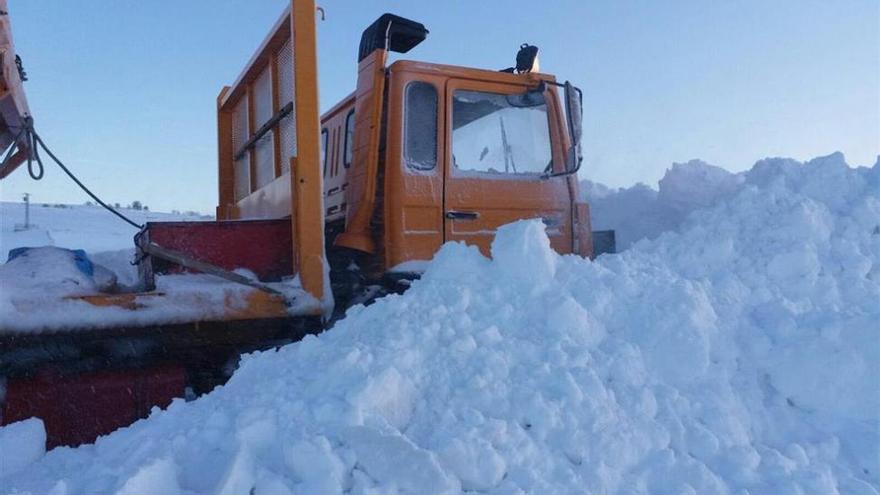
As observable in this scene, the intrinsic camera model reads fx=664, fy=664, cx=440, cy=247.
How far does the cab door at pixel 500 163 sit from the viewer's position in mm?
4492

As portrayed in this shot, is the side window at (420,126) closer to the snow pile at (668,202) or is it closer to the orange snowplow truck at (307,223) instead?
the orange snowplow truck at (307,223)

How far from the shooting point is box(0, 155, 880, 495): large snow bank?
230 centimetres

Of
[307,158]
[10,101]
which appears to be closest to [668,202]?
[307,158]

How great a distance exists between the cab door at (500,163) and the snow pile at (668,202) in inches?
122

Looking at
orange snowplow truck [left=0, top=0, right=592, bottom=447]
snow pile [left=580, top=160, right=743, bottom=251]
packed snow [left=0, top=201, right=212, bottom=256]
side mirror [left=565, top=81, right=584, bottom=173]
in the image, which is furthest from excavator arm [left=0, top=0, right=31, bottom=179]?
packed snow [left=0, top=201, right=212, bottom=256]

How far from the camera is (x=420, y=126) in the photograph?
4.46 meters

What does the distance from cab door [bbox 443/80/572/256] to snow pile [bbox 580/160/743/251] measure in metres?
3.11

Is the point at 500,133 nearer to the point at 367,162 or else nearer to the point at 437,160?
the point at 437,160

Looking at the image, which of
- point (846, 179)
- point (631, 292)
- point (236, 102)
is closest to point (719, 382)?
point (631, 292)

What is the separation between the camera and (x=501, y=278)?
11.7 ft

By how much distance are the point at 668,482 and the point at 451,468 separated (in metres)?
0.84

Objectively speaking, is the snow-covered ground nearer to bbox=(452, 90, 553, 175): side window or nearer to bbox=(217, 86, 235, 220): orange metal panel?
bbox=(217, 86, 235, 220): orange metal panel

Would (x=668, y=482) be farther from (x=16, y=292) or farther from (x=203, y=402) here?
(x=16, y=292)

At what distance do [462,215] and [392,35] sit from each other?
1476 mm
